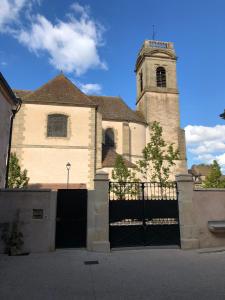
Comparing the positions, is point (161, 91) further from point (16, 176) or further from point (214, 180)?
point (16, 176)

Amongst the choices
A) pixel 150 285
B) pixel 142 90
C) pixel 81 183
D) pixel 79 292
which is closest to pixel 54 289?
pixel 79 292

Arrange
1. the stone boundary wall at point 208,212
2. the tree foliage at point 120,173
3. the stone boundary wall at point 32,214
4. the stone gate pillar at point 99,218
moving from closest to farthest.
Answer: the stone boundary wall at point 32,214 → the stone gate pillar at point 99,218 → the stone boundary wall at point 208,212 → the tree foliage at point 120,173

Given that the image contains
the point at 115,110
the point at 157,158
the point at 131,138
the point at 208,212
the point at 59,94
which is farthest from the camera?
the point at 115,110

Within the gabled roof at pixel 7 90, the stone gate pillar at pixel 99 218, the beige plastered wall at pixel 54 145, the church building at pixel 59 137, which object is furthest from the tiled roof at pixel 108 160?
the stone gate pillar at pixel 99 218

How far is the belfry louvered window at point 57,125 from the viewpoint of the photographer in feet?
78.8

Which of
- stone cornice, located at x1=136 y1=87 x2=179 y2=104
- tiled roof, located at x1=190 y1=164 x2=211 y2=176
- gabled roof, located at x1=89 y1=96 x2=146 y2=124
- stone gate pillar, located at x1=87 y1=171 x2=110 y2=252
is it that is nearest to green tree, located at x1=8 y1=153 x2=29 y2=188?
gabled roof, located at x1=89 y1=96 x2=146 y2=124

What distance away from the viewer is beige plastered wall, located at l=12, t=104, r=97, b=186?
74.9 ft

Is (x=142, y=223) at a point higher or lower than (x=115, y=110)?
lower

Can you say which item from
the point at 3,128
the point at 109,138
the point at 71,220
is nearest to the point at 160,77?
the point at 109,138

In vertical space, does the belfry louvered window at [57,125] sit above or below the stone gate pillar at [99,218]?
above

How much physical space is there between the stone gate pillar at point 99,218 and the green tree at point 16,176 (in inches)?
517

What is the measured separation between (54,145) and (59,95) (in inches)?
187

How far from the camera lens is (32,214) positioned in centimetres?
909

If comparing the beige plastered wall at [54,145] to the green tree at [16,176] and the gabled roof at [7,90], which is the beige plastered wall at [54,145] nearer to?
the green tree at [16,176]
